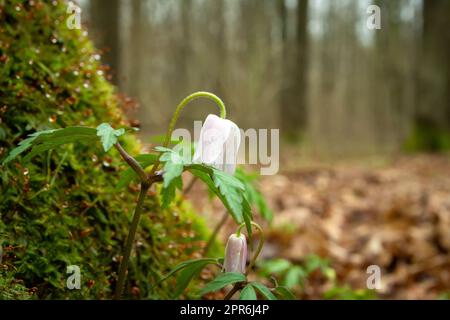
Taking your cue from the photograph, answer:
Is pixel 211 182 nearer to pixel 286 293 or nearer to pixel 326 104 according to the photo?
pixel 286 293

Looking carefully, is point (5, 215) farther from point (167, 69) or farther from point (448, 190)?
point (167, 69)

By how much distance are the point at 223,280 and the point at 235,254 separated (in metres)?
0.10

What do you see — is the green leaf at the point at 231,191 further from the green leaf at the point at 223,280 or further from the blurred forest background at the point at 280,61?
the blurred forest background at the point at 280,61

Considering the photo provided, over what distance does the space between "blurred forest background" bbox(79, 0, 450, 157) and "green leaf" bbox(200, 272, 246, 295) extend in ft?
21.3

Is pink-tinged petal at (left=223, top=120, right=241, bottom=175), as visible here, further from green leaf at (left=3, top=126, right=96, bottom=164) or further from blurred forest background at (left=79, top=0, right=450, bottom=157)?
blurred forest background at (left=79, top=0, right=450, bottom=157)

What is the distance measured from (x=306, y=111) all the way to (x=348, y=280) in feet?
33.4

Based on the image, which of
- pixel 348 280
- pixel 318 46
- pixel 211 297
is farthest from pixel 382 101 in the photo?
pixel 211 297

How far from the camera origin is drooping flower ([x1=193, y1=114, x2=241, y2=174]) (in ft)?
4.00

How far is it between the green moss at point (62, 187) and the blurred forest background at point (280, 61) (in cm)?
564

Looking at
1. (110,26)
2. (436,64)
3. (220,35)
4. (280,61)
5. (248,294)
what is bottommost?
(248,294)

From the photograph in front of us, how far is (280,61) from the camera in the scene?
45.8 feet

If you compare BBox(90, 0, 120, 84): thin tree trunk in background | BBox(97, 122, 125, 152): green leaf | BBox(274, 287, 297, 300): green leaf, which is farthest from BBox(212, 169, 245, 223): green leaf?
BBox(90, 0, 120, 84): thin tree trunk in background

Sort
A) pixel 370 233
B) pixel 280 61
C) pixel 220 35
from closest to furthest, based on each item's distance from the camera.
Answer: pixel 370 233 < pixel 280 61 < pixel 220 35

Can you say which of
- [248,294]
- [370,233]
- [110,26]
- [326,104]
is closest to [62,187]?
[248,294]
